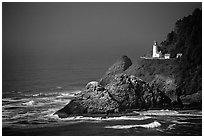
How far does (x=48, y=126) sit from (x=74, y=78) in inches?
27.3

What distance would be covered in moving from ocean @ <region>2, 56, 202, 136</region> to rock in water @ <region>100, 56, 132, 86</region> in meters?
0.07

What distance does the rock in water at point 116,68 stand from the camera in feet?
16.9

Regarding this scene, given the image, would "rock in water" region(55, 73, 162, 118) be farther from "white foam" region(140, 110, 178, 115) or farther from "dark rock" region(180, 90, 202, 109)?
"dark rock" region(180, 90, 202, 109)

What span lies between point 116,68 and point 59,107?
0.87 meters

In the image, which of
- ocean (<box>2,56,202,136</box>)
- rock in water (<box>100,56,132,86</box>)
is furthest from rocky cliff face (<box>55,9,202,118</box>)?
ocean (<box>2,56,202,136</box>)

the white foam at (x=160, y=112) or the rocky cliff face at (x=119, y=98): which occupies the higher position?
the rocky cliff face at (x=119, y=98)

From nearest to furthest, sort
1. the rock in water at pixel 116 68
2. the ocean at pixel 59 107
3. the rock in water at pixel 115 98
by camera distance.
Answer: the ocean at pixel 59 107, the rock in water at pixel 115 98, the rock in water at pixel 116 68

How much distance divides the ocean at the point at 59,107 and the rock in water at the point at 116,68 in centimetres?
7

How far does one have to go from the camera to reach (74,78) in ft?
16.9

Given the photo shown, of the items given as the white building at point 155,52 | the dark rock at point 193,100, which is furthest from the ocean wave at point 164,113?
the white building at point 155,52

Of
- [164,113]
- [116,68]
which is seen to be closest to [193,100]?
[164,113]

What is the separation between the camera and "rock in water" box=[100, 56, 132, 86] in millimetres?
5146

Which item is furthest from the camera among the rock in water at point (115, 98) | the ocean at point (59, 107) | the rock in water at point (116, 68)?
the rock in water at point (116, 68)

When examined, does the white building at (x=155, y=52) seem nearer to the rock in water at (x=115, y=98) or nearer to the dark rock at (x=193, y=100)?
the rock in water at (x=115, y=98)
